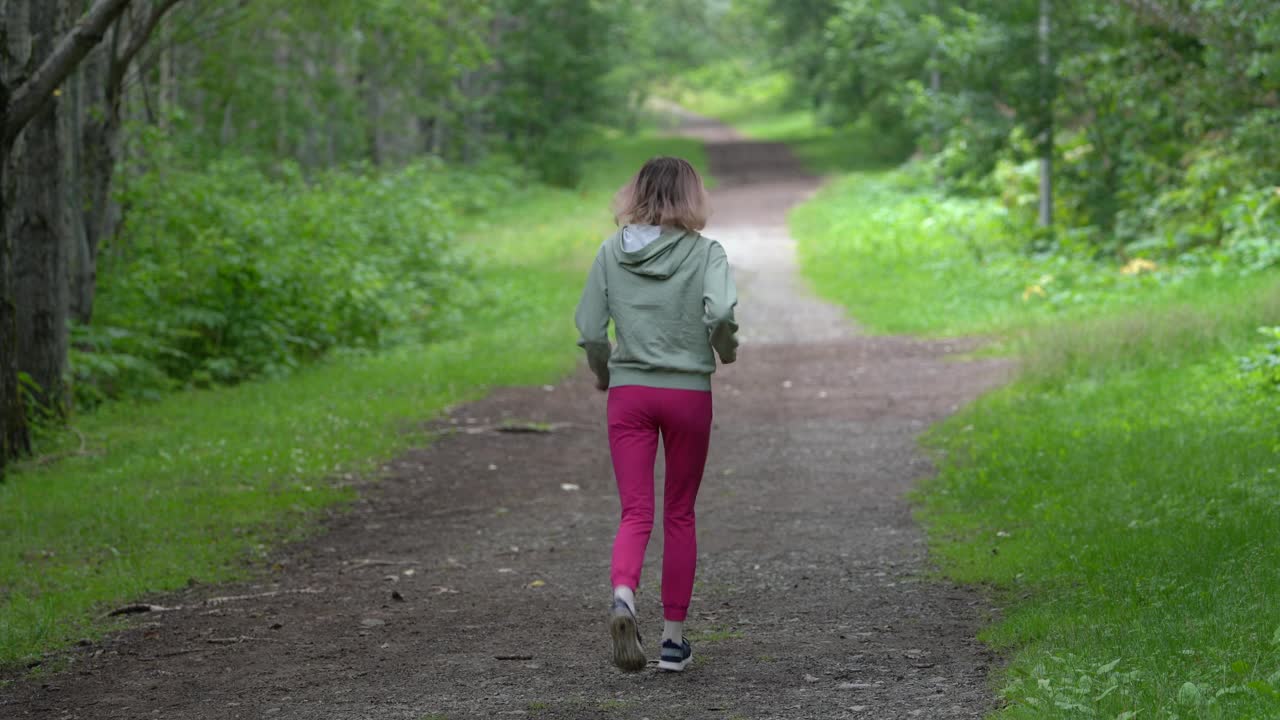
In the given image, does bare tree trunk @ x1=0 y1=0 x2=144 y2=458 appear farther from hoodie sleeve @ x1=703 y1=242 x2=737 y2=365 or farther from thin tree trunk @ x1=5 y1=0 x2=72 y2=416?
hoodie sleeve @ x1=703 y1=242 x2=737 y2=365

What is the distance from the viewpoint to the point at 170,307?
15797 mm

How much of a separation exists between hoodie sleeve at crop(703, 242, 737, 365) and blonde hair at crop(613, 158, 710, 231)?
0.17 meters

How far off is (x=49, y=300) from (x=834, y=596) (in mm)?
7824

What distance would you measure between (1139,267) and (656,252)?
588 inches

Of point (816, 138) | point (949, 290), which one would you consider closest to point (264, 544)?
point (949, 290)

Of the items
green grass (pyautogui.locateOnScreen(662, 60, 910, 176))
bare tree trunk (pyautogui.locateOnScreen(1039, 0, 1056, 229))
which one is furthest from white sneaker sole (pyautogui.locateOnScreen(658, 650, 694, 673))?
green grass (pyautogui.locateOnScreen(662, 60, 910, 176))

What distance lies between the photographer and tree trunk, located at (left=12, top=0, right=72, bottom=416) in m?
11.5

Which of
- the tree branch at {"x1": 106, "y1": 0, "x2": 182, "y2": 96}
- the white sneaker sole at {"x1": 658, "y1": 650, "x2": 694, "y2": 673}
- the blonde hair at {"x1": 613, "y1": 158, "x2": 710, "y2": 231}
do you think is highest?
the tree branch at {"x1": 106, "y1": 0, "x2": 182, "y2": 96}

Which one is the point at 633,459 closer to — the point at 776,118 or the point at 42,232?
the point at 42,232

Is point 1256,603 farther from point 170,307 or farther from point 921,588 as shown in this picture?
point 170,307

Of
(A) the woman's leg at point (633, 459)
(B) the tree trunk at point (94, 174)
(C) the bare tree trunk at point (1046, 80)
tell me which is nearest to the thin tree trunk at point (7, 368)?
(B) the tree trunk at point (94, 174)

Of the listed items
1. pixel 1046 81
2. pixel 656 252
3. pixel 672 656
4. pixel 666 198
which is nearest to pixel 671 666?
pixel 672 656

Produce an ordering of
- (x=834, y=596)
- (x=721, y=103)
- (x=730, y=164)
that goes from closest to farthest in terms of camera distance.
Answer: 1. (x=834, y=596)
2. (x=730, y=164)
3. (x=721, y=103)

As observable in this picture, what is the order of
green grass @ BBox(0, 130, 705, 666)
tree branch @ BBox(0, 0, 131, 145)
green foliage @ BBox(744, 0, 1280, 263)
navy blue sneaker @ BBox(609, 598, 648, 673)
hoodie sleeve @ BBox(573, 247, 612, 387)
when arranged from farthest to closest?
1. green foliage @ BBox(744, 0, 1280, 263)
2. tree branch @ BBox(0, 0, 131, 145)
3. green grass @ BBox(0, 130, 705, 666)
4. hoodie sleeve @ BBox(573, 247, 612, 387)
5. navy blue sneaker @ BBox(609, 598, 648, 673)
